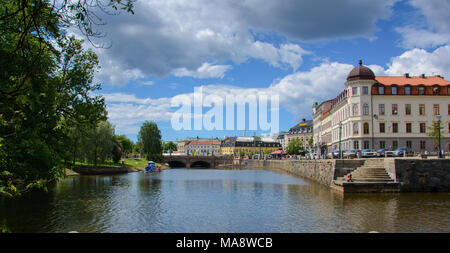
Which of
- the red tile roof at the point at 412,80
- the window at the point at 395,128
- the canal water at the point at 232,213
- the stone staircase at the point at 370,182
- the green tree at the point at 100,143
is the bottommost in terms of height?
the canal water at the point at 232,213

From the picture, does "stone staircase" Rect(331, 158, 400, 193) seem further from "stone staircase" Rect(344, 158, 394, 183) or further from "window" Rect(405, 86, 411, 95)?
"window" Rect(405, 86, 411, 95)

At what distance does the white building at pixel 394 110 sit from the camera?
61969 millimetres

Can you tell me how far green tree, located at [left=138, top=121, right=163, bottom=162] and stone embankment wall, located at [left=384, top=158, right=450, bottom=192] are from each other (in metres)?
86.9

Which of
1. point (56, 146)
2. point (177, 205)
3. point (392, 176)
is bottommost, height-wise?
point (177, 205)

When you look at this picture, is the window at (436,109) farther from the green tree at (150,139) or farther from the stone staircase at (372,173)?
the green tree at (150,139)

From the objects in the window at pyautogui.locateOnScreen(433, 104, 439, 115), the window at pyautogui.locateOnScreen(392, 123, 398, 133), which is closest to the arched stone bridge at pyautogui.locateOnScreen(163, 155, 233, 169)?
the window at pyautogui.locateOnScreen(392, 123, 398, 133)

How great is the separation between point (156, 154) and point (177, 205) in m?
86.6

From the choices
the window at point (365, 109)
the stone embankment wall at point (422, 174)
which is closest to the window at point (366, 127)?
the window at point (365, 109)

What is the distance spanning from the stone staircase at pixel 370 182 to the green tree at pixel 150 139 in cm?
8196

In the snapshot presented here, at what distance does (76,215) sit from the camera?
2197 cm

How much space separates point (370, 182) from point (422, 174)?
4.83m

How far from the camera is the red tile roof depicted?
64.4 metres
